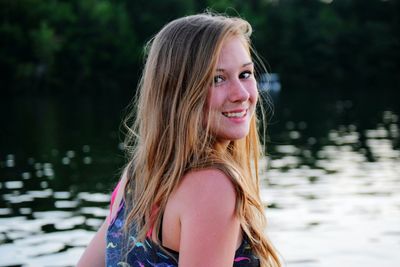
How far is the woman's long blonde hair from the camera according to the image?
6.60ft

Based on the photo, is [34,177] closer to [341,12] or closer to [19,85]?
[19,85]

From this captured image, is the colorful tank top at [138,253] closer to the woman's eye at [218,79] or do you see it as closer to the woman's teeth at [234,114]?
the woman's teeth at [234,114]

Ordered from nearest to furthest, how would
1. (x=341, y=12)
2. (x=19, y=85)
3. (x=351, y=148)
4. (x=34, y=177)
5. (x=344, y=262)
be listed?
(x=344, y=262) < (x=34, y=177) < (x=351, y=148) < (x=19, y=85) < (x=341, y=12)

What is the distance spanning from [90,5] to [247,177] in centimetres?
5892

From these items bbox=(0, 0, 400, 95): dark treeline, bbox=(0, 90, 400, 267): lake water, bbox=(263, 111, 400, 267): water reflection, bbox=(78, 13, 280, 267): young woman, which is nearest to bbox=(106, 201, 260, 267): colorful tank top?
bbox=(78, 13, 280, 267): young woman

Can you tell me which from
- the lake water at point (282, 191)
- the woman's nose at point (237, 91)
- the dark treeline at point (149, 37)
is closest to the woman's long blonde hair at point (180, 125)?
the woman's nose at point (237, 91)

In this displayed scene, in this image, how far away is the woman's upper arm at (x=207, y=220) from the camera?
186cm

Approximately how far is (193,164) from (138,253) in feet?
1.13

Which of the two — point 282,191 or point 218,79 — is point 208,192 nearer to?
point 218,79

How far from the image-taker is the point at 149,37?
5922 centimetres

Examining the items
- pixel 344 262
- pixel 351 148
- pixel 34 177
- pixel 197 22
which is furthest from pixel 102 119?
pixel 197 22

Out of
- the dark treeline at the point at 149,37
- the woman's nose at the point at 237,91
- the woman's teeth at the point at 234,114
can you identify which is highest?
the woman's nose at the point at 237,91

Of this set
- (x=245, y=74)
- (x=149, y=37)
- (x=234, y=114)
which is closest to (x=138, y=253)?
(x=234, y=114)

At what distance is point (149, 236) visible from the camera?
2.04 meters
